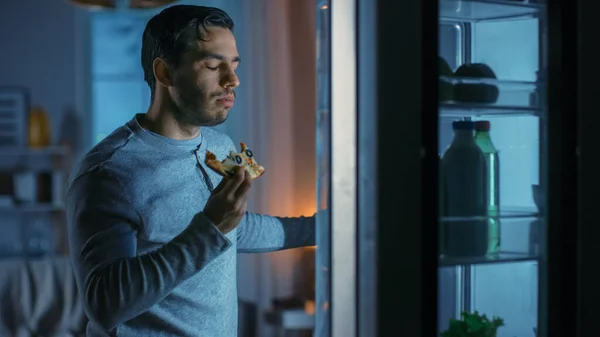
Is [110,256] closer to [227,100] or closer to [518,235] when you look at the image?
[227,100]

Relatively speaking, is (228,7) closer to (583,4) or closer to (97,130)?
(97,130)

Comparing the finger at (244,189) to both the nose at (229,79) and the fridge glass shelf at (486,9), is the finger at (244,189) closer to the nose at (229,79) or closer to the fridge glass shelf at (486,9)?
the nose at (229,79)

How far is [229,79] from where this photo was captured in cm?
132

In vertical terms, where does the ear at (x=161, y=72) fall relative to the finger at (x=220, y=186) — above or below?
above

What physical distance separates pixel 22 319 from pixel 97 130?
0.32 m

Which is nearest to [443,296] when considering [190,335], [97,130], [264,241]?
[264,241]

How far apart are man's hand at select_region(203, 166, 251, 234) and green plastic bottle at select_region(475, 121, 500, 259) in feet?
2.02

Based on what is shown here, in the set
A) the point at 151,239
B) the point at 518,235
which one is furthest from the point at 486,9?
the point at 151,239

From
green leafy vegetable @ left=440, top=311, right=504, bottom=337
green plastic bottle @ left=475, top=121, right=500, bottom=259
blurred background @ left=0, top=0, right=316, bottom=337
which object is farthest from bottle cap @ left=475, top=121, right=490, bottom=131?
blurred background @ left=0, top=0, right=316, bottom=337

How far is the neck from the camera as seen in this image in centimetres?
124

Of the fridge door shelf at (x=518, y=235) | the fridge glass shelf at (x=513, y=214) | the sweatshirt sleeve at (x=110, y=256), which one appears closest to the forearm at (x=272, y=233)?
the sweatshirt sleeve at (x=110, y=256)

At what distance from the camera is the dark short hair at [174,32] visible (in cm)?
124

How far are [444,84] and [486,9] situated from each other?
0.26 meters

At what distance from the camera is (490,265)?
5.89 feet
